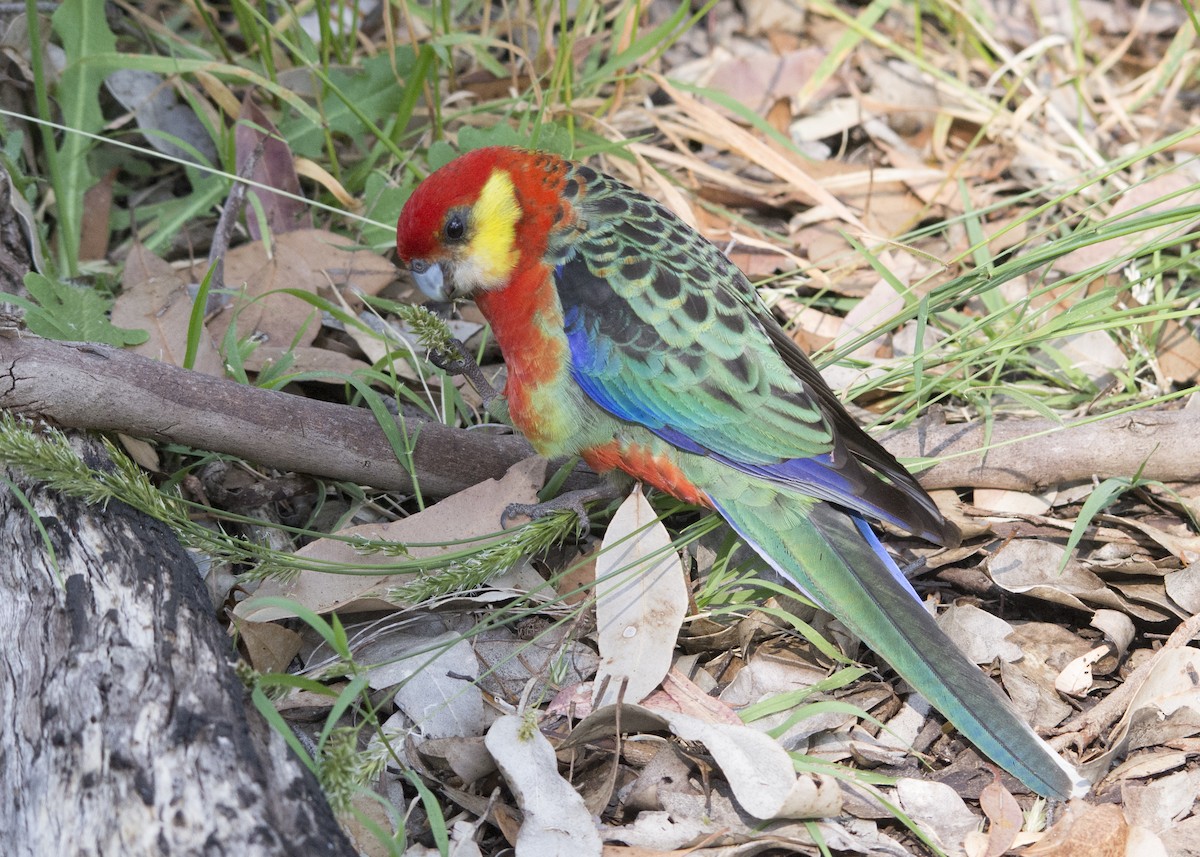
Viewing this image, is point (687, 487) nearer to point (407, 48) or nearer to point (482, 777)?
point (482, 777)

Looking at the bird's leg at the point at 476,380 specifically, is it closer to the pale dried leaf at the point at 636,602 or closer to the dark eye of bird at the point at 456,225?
the dark eye of bird at the point at 456,225

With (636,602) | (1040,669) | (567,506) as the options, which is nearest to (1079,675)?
(1040,669)

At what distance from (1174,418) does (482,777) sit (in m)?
2.29

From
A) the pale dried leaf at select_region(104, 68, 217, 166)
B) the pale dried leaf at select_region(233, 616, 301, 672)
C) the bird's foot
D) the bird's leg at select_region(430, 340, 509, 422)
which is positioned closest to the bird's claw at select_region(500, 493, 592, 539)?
the bird's foot

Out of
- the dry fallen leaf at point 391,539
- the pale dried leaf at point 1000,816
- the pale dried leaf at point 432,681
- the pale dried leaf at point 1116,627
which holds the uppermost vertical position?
the dry fallen leaf at point 391,539

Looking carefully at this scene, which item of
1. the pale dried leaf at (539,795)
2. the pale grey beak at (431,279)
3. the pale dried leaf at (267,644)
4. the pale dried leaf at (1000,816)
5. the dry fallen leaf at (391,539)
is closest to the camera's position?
the pale dried leaf at (539,795)

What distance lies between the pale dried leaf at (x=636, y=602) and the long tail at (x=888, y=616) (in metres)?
0.21

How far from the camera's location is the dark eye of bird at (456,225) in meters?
3.09

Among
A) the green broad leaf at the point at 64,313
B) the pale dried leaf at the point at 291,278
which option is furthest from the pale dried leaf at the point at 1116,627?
the green broad leaf at the point at 64,313

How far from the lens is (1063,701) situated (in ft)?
9.28

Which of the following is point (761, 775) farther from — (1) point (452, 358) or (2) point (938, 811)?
(1) point (452, 358)

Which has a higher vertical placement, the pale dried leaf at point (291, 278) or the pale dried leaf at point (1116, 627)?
the pale dried leaf at point (291, 278)

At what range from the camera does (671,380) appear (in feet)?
9.49

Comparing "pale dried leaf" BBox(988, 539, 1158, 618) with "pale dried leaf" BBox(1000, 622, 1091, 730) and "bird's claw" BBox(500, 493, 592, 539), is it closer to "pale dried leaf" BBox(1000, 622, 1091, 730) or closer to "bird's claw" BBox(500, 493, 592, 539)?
"pale dried leaf" BBox(1000, 622, 1091, 730)
